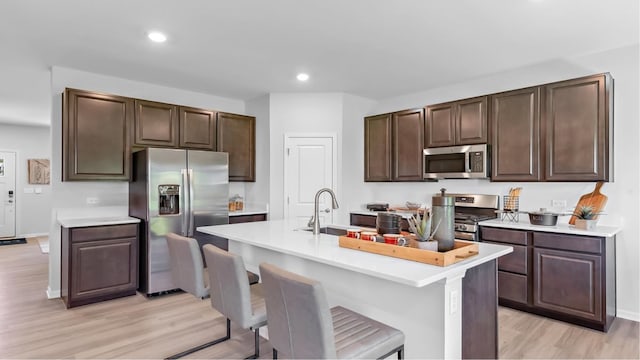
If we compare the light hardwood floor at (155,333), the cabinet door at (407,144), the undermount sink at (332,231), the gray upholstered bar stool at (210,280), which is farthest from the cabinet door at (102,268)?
the cabinet door at (407,144)

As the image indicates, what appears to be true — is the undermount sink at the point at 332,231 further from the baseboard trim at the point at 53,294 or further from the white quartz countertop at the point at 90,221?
the baseboard trim at the point at 53,294

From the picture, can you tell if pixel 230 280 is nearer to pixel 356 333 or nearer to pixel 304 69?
pixel 356 333

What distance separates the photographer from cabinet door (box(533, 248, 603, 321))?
300 centimetres

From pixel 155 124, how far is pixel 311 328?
371cm

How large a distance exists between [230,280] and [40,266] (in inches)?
191

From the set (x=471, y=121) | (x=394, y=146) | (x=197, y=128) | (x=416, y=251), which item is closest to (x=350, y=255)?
(x=416, y=251)

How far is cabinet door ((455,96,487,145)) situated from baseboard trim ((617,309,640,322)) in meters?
2.04

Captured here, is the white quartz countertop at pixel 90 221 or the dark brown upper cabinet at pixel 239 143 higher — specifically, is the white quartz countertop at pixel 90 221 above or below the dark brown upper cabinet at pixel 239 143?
below

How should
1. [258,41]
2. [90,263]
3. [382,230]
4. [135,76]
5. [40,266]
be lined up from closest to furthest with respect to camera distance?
[382,230] < [258,41] < [90,263] < [135,76] < [40,266]

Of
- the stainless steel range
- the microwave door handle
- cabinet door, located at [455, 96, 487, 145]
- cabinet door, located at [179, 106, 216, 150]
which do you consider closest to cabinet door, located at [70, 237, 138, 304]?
cabinet door, located at [179, 106, 216, 150]

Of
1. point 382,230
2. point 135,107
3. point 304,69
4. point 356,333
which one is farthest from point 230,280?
point 135,107

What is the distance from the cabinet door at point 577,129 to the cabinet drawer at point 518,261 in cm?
77

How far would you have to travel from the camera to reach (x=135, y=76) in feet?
13.9

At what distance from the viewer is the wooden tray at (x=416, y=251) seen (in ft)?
5.45
